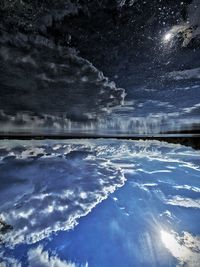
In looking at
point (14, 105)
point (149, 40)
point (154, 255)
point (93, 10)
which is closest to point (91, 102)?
point (14, 105)

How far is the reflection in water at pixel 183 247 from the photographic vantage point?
4973mm

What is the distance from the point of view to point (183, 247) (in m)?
5.29

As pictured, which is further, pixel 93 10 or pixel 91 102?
pixel 91 102

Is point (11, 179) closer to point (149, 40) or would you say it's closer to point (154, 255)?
point (154, 255)

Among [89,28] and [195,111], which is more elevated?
[89,28]

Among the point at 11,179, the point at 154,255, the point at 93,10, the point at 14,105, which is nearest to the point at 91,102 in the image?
the point at 14,105

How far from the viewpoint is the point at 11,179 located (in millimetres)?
9594

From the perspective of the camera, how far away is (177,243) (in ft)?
17.8

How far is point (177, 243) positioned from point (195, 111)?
19.3ft

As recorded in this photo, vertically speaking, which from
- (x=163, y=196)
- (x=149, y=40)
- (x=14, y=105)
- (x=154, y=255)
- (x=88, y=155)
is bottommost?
(x=154, y=255)

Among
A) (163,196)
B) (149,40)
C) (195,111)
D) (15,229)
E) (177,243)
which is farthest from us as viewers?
(195,111)

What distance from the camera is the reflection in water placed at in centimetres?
497

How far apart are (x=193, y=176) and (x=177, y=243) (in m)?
4.55

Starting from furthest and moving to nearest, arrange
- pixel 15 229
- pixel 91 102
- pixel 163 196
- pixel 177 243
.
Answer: pixel 163 196 < pixel 91 102 < pixel 15 229 < pixel 177 243
